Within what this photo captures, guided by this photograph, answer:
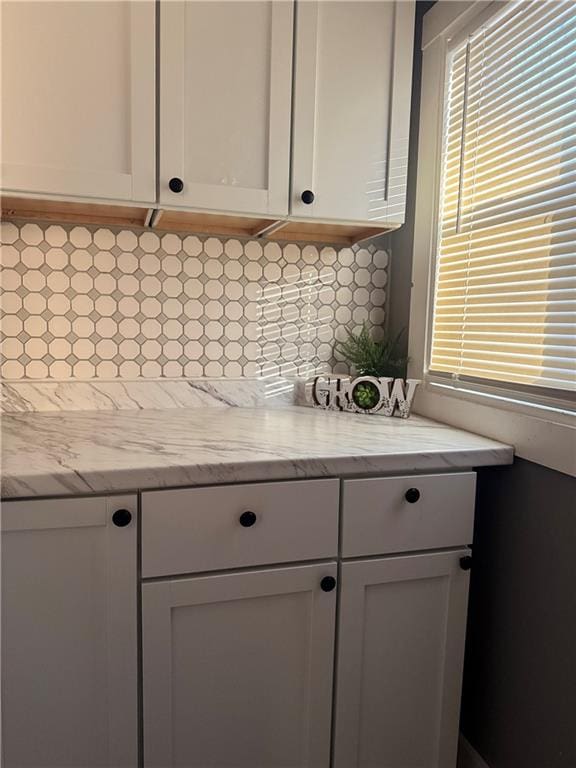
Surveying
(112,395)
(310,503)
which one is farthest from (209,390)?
(310,503)

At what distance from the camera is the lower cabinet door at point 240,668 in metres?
1.13

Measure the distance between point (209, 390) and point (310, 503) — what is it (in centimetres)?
68

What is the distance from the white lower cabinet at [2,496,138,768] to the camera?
3.40 feet

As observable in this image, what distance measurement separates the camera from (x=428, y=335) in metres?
1.70

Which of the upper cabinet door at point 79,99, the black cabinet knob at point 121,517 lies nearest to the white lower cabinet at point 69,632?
the black cabinet knob at point 121,517

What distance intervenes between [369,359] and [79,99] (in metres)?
1.08

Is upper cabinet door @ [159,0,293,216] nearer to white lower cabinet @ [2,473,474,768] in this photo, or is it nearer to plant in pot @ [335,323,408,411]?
plant in pot @ [335,323,408,411]

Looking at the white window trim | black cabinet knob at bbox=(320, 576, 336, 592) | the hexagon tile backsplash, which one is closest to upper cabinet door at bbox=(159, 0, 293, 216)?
the hexagon tile backsplash

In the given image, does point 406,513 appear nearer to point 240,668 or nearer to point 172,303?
point 240,668

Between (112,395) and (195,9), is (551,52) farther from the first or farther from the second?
(112,395)

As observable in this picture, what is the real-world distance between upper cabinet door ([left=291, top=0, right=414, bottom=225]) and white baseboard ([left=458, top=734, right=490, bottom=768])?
1.47 metres

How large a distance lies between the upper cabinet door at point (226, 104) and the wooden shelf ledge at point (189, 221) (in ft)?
0.24

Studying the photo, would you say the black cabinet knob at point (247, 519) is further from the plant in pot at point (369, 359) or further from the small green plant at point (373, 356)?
the small green plant at point (373, 356)

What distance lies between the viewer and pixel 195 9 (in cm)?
134
